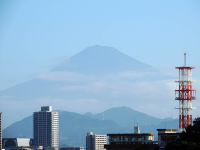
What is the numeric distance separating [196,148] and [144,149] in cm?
1102

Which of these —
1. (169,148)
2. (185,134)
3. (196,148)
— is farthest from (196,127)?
(196,148)

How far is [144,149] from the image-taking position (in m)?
136

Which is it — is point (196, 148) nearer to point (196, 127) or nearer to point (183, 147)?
point (183, 147)

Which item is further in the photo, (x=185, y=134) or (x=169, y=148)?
(x=185, y=134)

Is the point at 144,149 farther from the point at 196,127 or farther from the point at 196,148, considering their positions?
the point at 196,127

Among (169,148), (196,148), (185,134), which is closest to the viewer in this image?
(196,148)

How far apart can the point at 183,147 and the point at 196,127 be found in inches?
2433

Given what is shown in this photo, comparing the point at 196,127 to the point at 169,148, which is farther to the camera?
the point at 196,127

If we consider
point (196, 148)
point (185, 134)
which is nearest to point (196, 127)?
point (185, 134)

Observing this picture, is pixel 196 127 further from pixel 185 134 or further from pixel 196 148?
pixel 196 148

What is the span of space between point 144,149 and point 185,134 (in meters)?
52.3

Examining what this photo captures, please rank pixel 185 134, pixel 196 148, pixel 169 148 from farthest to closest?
pixel 185 134 → pixel 169 148 → pixel 196 148

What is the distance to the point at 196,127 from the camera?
194 meters

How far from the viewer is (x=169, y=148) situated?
144 metres
